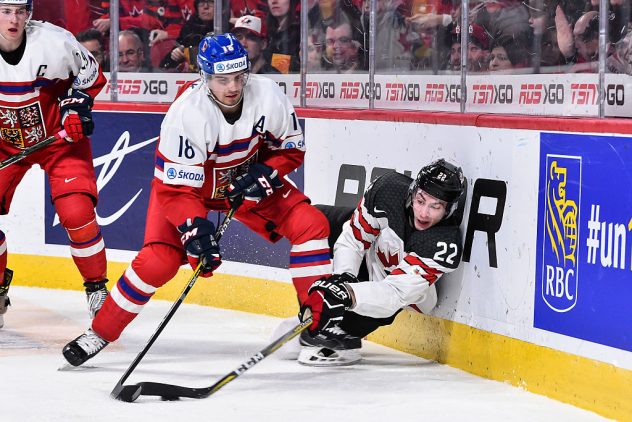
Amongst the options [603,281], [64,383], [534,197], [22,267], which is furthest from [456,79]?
[22,267]

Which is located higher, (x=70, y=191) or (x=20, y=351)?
(x=70, y=191)

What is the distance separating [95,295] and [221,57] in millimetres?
1279

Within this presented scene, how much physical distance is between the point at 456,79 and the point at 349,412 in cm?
153

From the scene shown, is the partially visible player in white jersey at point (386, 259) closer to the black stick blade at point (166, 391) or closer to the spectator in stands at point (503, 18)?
the black stick blade at point (166, 391)

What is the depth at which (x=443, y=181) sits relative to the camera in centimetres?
409

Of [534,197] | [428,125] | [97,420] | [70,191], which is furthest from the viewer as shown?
[70,191]

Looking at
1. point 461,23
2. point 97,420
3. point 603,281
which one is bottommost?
point 97,420

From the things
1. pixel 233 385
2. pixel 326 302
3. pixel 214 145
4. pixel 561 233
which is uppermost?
pixel 214 145

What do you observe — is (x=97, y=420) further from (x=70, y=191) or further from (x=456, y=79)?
(x=456, y=79)

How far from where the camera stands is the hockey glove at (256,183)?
423 centimetres

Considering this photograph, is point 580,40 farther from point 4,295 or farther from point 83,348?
point 4,295

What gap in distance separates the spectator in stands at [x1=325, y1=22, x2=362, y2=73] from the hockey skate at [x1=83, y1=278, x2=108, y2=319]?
4.46 feet

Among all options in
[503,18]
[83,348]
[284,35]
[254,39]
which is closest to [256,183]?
[83,348]

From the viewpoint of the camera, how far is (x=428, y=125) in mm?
4512
